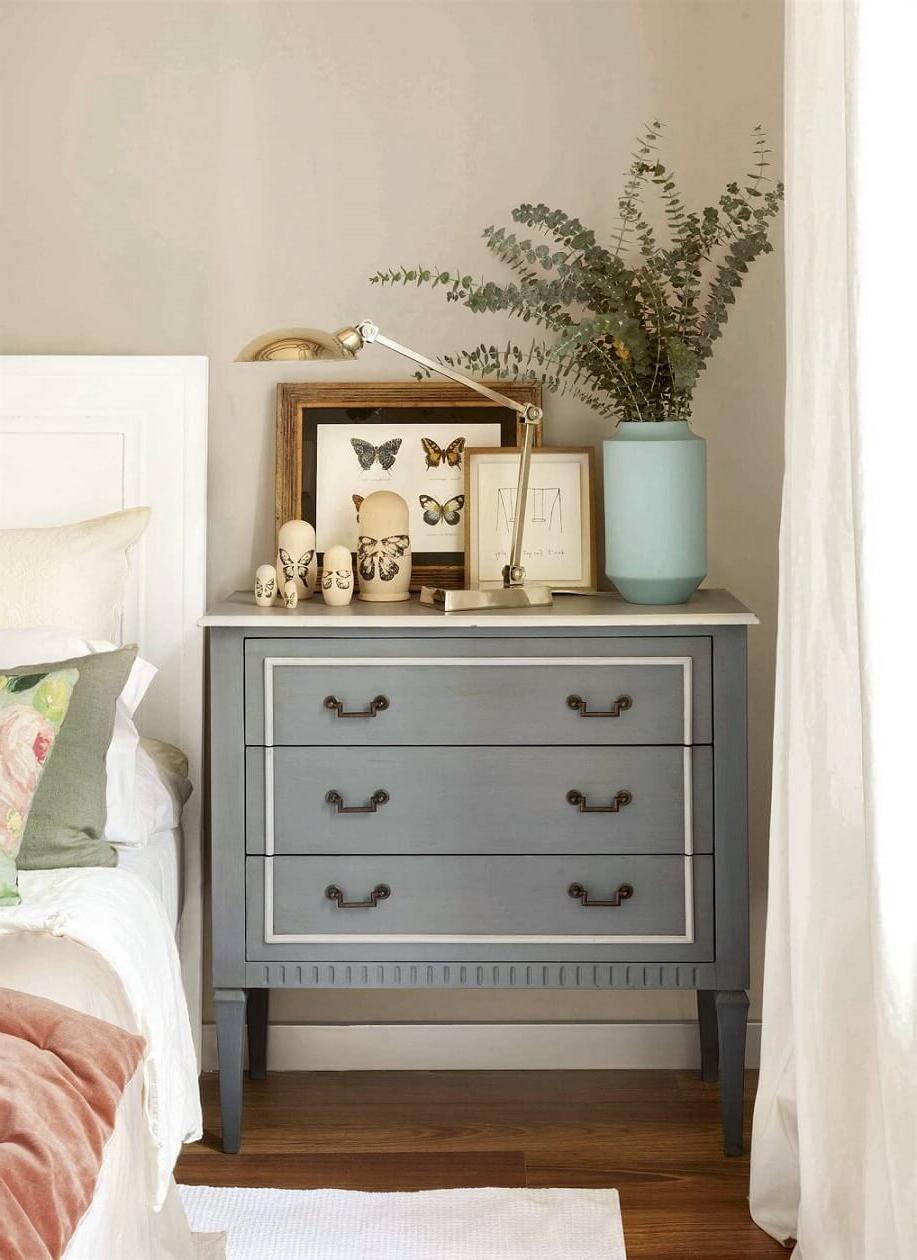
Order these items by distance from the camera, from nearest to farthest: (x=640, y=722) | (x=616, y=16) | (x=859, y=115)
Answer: (x=859, y=115), (x=640, y=722), (x=616, y=16)

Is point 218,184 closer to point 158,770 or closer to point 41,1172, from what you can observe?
point 158,770

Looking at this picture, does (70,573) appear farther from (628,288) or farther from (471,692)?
(628,288)

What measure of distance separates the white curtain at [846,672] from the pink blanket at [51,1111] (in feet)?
Result: 2.75

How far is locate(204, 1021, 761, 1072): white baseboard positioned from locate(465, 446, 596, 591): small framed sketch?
95 cm

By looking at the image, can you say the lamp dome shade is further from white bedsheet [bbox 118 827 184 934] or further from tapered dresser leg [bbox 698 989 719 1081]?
tapered dresser leg [bbox 698 989 719 1081]

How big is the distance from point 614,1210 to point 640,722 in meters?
0.82

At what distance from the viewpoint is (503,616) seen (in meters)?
2.25

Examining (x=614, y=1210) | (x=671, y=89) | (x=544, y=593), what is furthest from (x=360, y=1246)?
(x=671, y=89)

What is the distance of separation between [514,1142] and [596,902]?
0.50 metres

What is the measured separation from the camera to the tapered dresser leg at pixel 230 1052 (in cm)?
232

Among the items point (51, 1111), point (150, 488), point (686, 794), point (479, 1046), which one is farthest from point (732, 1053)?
point (150, 488)

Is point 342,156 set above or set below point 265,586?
above

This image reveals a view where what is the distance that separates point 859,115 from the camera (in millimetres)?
1396

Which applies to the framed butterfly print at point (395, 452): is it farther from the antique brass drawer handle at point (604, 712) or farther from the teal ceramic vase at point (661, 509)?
the antique brass drawer handle at point (604, 712)
